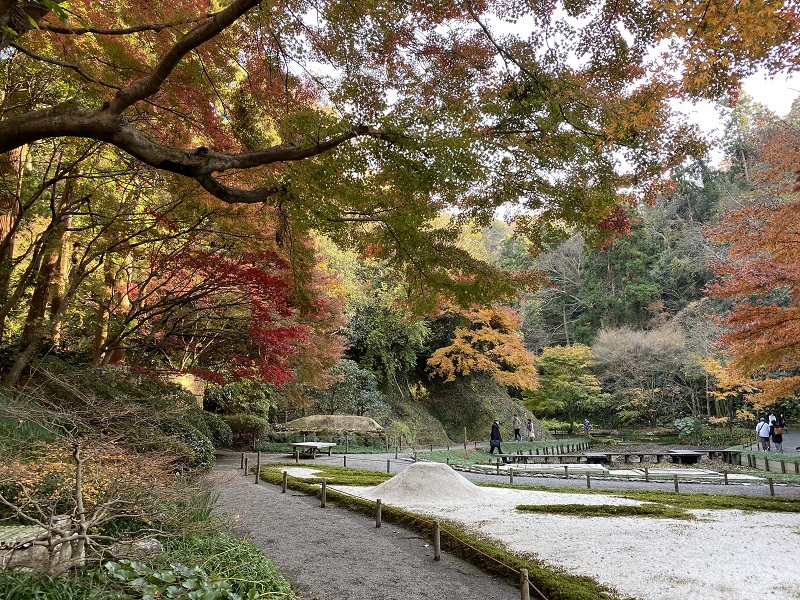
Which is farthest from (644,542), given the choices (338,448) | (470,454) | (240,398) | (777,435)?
(777,435)

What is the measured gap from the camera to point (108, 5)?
6.53 meters

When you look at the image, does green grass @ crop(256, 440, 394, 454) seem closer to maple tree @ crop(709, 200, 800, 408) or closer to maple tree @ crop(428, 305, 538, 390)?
maple tree @ crop(428, 305, 538, 390)

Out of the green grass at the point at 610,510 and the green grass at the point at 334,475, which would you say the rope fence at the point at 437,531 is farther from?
the green grass at the point at 610,510

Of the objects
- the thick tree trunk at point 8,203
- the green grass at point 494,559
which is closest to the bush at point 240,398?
the thick tree trunk at point 8,203

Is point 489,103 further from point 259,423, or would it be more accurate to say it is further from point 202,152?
point 259,423

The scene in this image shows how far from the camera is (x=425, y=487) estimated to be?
9.36 m

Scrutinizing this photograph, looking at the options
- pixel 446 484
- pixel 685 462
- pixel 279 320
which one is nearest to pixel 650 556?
pixel 446 484

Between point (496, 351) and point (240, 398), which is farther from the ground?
point (496, 351)

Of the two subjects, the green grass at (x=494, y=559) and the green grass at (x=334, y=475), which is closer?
the green grass at (x=494, y=559)

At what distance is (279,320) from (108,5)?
7106 millimetres

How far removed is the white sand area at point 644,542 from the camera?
15.2 feet

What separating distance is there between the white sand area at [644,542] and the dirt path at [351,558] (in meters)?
1.00

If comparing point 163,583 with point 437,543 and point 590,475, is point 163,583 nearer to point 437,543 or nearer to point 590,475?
point 437,543

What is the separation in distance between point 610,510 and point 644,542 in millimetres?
2021
